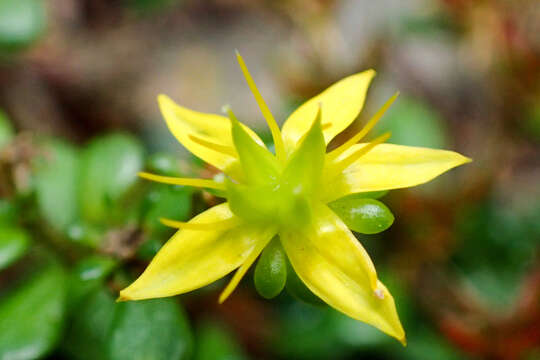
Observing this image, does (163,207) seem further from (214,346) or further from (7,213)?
(214,346)

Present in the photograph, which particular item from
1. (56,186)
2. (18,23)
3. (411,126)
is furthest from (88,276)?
(411,126)

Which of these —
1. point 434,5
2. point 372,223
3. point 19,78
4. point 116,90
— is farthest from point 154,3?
point 372,223

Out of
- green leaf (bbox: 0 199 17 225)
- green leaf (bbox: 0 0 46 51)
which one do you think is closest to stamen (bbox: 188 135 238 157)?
green leaf (bbox: 0 199 17 225)

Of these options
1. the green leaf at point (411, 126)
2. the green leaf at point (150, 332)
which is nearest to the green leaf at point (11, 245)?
the green leaf at point (150, 332)

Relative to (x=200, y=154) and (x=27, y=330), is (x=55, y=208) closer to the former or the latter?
(x=27, y=330)

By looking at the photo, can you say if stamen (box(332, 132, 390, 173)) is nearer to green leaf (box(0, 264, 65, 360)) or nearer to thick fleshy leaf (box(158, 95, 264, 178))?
thick fleshy leaf (box(158, 95, 264, 178))

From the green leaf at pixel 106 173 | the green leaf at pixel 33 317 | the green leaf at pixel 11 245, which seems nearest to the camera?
the green leaf at pixel 33 317

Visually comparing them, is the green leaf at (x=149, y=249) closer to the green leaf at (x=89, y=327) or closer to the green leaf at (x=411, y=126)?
the green leaf at (x=89, y=327)
